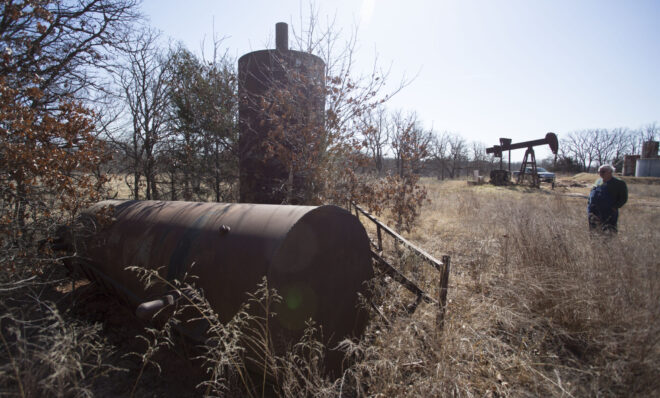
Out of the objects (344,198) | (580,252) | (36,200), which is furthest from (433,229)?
(36,200)

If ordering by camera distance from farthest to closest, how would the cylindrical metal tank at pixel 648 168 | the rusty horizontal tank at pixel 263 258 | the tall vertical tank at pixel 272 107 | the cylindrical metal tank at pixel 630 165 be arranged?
the cylindrical metal tank at pixel 630 165
the cylindrical metal tank at pixel 648 168
the tall vertical tank at pixel 272 107
the rusty horizontal tank at pixel 263 258

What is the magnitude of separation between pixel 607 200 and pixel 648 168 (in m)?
37.1

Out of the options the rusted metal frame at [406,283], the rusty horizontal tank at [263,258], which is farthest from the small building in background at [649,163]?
the rusty horizontal tank at [263,258]

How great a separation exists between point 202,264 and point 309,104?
14.0ft

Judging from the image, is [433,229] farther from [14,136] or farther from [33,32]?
[33,32]

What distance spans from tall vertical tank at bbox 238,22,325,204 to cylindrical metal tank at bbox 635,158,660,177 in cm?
4027

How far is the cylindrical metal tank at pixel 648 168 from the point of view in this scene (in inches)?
1239

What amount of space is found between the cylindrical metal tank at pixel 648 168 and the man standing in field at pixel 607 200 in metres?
36.4

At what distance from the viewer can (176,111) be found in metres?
8.38

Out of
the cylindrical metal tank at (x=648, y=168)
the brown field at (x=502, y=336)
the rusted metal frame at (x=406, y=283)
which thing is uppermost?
the cylindrical metal tank at (x=648, y=168)

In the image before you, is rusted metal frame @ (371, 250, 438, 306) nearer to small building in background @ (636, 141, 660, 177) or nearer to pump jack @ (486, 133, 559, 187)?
pump jack @ (486, 133, 559, 187)

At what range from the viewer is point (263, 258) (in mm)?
2375

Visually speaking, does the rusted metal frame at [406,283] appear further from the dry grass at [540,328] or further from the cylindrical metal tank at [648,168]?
the cylindrical metal tank at [648,168]

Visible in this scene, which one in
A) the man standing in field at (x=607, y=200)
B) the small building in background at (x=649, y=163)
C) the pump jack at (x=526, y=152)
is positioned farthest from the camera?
the small building in background at (x=649, y=163)
